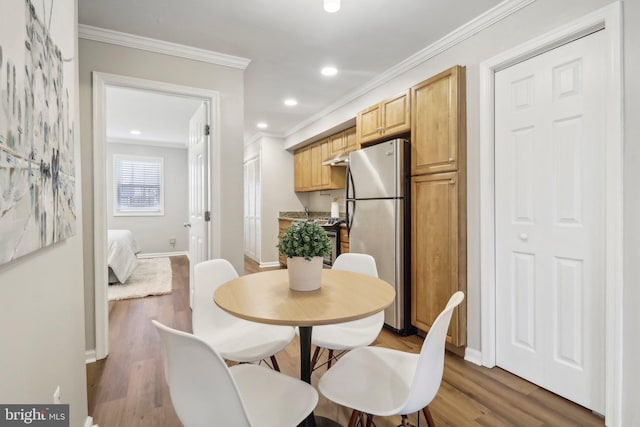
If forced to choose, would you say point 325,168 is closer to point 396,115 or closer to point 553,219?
point 396,115

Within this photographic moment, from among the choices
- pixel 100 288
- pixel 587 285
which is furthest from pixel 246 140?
pixel 587 285

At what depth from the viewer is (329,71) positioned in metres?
3.06

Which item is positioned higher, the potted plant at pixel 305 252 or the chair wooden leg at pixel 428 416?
the potted plant at pixel 305 252

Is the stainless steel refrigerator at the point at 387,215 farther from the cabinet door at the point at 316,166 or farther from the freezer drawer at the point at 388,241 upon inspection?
the cabinet door at the point at 316,166

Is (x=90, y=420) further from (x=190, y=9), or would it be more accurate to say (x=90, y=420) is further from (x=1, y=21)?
(x=190, y=9)

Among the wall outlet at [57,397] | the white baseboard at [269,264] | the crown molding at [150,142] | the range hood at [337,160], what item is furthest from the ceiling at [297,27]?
the crown molding at [150,142]

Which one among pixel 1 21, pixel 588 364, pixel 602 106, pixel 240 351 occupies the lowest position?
pixel 588 364

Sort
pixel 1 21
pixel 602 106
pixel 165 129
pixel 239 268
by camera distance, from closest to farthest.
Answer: pixel 1 21 → pixel 602 106 → pixel 239 268 → pixel 165 129

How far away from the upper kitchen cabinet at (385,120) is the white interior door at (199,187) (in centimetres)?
156

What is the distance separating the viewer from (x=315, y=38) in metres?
2.45

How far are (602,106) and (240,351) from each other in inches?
87.6

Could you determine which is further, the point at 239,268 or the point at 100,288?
the point at 239,268

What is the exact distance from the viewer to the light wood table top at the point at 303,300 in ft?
3.62

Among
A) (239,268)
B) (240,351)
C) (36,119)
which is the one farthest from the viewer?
(239,268)
